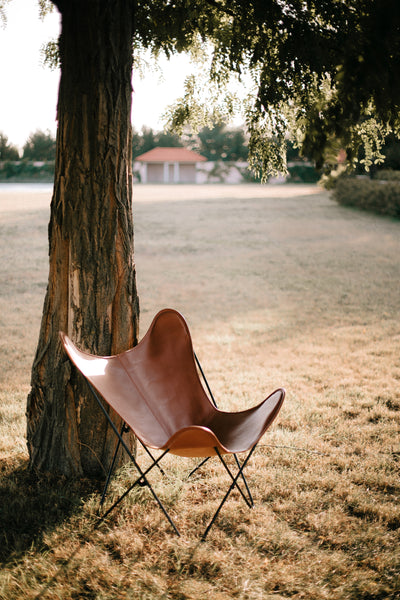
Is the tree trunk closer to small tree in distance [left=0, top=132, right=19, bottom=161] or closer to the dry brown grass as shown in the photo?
the dry brown grass

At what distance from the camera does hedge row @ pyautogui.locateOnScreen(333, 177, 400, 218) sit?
17625 millimetres

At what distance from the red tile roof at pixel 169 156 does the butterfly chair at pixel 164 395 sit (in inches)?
1694

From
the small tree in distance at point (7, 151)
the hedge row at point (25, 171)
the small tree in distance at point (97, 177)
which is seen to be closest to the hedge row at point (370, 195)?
the small tree in distance at point (97, 177)

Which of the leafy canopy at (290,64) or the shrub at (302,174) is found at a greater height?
the shrub at (302,174)

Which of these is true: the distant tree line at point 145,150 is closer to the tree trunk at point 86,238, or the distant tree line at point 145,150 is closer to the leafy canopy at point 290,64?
the leafy canopy at point 290,64

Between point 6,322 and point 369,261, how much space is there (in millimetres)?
8438

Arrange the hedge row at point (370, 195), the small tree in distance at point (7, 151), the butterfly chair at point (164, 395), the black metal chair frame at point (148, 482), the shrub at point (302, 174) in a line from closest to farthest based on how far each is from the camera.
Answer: the black metal chair frame at point (148, 482) → the butterfly chair at point (164, 395) → the hedge row at point (370, 195) → the shrub at point (302, 174) → the small tree in distance at point (7, 151)

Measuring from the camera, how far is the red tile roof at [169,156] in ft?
147

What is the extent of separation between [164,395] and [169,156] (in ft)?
145

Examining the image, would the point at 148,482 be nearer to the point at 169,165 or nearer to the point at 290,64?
the point at 290,64

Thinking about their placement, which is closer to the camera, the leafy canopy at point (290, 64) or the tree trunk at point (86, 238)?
the leafy canopy at point (290, 64)

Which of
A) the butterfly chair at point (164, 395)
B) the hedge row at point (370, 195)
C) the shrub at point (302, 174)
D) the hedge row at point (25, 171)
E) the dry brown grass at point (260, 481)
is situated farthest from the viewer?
the shrub at point (302, 174)

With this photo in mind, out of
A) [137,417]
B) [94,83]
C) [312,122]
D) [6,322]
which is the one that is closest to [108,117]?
[94,83]

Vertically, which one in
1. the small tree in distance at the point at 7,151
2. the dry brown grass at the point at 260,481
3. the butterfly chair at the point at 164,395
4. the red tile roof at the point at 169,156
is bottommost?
the dry brown grass at the point at 260,481
